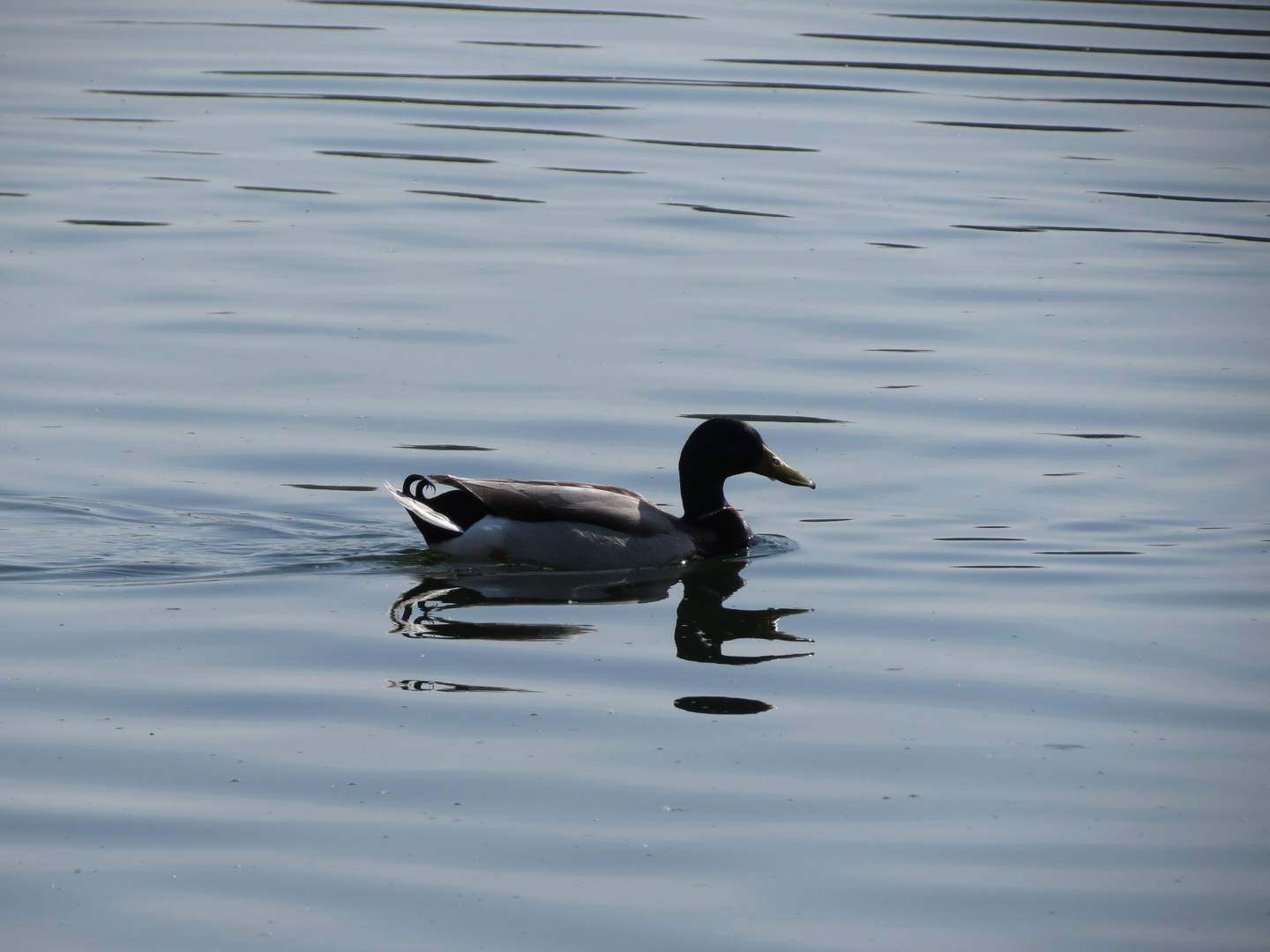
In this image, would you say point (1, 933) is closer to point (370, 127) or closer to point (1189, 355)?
point (1189, 355)

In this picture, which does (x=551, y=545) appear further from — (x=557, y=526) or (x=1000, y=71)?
(x=1000, y=71)

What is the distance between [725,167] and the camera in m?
19.8

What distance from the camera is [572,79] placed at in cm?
2436

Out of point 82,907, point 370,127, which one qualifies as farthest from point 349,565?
point 370,127

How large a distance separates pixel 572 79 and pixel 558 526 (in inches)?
622

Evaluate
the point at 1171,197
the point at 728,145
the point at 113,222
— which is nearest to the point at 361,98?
the point at 728,145

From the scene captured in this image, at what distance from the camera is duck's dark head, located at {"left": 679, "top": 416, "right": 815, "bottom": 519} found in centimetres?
1035

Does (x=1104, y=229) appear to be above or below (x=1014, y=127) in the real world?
below

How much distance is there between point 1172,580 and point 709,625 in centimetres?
241

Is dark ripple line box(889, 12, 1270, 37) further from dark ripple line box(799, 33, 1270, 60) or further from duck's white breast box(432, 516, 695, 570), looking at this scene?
duck's white breast box(432, 516, 695, 570)

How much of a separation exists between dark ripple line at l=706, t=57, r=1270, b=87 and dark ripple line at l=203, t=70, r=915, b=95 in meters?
1.54

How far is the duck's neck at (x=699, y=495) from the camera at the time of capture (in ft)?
33.9

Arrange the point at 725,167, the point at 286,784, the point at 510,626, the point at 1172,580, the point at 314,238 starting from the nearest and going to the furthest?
the point at 286,784, the point at 510,626, the point at 1172,580, the point at 314,238, the point at 725,167

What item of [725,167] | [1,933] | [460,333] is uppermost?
[725,167]
